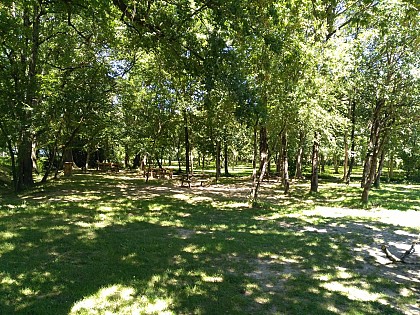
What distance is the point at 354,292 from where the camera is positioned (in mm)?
5309

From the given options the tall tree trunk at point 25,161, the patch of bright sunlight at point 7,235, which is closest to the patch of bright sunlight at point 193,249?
the patch of bright sunlight at point 7,235

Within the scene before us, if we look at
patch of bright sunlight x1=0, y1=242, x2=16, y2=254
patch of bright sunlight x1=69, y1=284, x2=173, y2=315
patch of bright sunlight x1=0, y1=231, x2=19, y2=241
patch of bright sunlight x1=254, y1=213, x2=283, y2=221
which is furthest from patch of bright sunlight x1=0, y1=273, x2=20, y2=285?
patch of bright sunlight x1=254, y1=213, x2=283, y2=221

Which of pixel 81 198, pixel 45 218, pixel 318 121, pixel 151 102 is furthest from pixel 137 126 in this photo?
pixel 45 218

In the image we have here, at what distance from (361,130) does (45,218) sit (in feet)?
79.9

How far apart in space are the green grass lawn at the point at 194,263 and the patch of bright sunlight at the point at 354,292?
0.06 ft

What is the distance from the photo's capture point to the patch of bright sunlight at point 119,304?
4.24 m

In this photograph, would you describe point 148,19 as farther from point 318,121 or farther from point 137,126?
point 137,126

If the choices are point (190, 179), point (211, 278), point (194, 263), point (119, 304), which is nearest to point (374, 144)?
point (190, 179)

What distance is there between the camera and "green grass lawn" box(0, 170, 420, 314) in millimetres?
4613

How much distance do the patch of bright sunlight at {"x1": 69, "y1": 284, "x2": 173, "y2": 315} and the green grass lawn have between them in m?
0.01

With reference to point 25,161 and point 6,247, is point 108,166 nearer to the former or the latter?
point 25,161

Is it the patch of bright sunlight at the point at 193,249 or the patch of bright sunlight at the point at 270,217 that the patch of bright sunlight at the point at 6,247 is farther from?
the patch of bright sunlight at the point at 270,217

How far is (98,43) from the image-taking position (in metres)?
16.2

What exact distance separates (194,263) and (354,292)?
2739 millimetres
